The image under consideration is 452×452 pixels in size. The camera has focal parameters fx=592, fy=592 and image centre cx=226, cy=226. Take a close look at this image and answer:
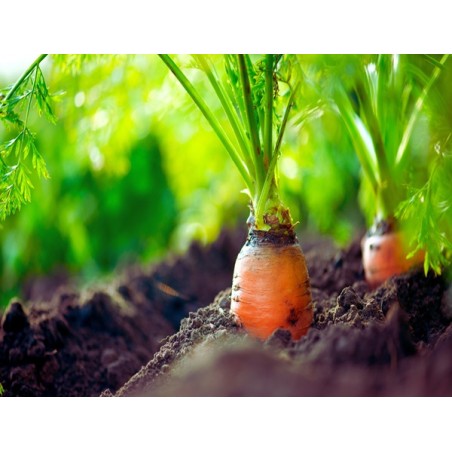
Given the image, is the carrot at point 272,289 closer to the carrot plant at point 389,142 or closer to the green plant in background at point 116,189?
the carrot plant at point 389,142

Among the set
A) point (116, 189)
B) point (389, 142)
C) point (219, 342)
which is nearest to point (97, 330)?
point (219, 342)

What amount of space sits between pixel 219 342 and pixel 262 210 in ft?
1.22

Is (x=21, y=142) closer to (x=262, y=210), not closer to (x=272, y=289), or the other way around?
(x=262, y=210)

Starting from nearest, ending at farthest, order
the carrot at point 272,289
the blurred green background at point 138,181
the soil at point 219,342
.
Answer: the soil at point 219,342
the carrot at point 272,289
the blurred green background at point 138,181

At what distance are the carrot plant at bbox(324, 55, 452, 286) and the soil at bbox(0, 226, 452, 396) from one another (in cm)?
14

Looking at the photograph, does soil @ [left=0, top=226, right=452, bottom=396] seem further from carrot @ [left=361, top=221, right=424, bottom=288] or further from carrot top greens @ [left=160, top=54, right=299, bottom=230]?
carrot top greens @ [left=160, top=54, right=299, bottom=230]

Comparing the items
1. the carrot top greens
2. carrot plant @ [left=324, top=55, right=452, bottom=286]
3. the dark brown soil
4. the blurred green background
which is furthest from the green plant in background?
the carrot top greens

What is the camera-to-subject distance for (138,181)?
426 cm

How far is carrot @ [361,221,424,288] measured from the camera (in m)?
1.97

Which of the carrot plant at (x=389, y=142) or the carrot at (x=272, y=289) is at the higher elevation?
the carrot plant at (x=389, y=142)

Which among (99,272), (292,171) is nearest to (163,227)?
(99,272)

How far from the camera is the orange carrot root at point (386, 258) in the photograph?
196 centimetres

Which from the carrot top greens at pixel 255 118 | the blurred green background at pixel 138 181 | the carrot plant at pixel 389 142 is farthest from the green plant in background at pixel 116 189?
the carrot top greens at pixel 255 118
